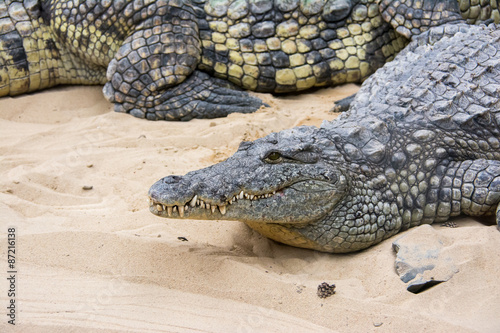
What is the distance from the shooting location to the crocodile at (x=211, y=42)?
5.54 meters

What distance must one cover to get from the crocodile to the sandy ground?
110cm

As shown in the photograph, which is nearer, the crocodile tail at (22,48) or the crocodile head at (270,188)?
the crocodile head at (270,188)

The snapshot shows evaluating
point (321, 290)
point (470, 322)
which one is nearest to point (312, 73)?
point (321, 290)

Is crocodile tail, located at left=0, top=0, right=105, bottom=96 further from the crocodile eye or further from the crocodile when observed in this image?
the crocodile eye

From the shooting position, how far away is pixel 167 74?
554 centimetres

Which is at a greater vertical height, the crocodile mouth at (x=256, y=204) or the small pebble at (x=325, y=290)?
the crocodile mouth at (x=256, y=204)

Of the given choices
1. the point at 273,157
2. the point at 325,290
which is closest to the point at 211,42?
the point at 273,157

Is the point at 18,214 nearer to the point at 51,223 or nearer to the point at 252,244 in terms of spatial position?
the point at 51,223

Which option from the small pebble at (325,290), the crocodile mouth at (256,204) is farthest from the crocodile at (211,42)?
the small pebble at (325,290)

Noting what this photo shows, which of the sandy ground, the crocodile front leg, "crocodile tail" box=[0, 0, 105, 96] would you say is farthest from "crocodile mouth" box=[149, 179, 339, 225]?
"crocodile tail" box=[0, 0, 105, 96]

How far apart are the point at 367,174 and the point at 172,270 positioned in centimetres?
124

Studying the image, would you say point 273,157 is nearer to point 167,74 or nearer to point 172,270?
point 172,270

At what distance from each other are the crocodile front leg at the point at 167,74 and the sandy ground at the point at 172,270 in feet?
3.12

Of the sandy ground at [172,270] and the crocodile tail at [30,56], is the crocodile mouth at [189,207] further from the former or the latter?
the crocodile tail at [30,56]
